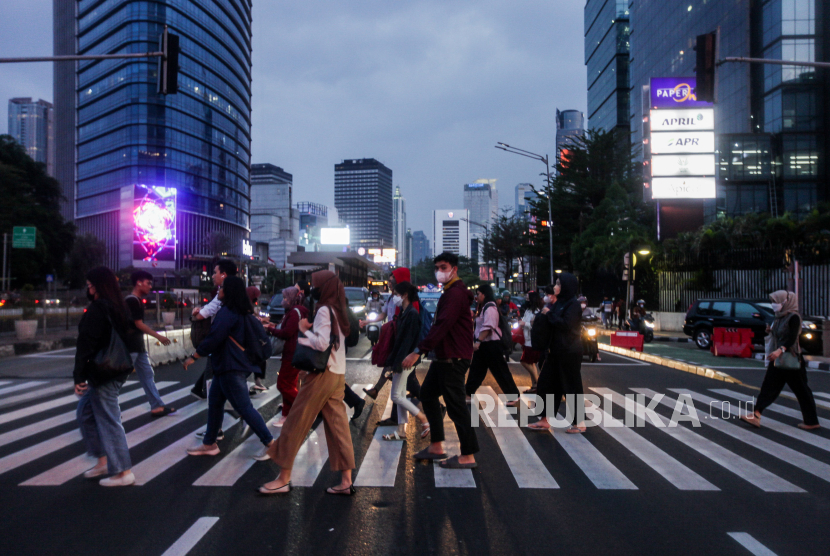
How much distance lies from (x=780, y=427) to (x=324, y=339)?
6.11 m

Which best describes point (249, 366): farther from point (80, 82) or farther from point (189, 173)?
point (80, 82)

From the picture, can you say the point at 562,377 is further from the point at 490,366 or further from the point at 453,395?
the point at 453,395

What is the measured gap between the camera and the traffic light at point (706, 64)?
10109 millimetres

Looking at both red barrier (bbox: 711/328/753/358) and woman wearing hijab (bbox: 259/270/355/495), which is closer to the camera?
woman wearing hijab (bbox: 259/270/355/495)

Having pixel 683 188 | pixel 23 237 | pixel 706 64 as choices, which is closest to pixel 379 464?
pixel 706 64

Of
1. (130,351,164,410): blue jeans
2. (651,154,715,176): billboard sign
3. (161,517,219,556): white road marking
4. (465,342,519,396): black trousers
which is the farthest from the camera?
(651,154,715,176): billboard sign

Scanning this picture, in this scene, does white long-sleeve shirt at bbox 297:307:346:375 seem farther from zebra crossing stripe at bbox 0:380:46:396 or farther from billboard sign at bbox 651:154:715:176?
billboard sign at bbox 651:154:715:176

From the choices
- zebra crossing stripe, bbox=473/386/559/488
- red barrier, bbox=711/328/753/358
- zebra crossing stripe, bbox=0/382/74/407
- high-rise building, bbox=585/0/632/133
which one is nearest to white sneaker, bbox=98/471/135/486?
zebra crossing stripe, bbox=473/386/559/488

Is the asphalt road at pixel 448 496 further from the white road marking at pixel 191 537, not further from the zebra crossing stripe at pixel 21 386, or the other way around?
the zebra crossing stripe at pixel 21 386

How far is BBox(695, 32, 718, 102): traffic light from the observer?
33.2 ft

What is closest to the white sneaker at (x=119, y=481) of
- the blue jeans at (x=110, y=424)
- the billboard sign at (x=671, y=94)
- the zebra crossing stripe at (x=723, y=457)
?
the blue jeans at (x=110, y=424)

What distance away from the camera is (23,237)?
116 feet

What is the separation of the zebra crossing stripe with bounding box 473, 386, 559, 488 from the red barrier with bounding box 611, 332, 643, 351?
10431 millimetres

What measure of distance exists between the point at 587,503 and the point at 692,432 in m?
3.11
